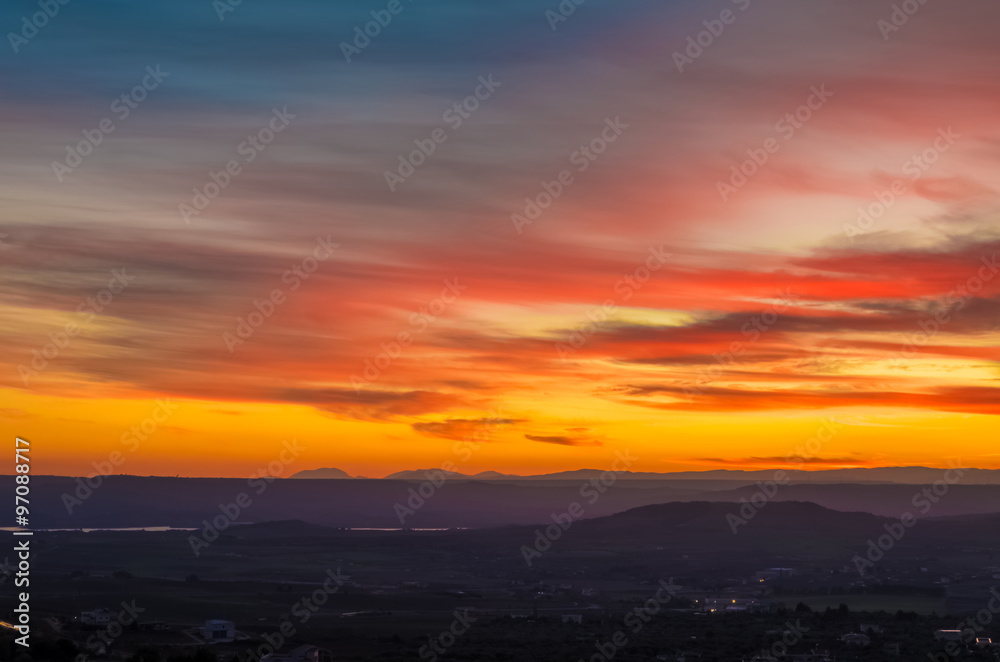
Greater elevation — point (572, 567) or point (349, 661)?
point (572, 567)

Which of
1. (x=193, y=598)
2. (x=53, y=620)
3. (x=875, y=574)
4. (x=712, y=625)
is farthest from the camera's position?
(x=875, y=574)

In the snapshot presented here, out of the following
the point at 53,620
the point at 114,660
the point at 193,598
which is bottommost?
the point at 114,660

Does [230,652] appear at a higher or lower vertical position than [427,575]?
lower

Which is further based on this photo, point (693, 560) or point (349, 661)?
point (693, 560)

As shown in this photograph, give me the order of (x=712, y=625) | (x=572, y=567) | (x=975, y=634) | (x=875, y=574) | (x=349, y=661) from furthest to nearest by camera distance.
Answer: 1. (x=572, y=567)
2. (x=875, y=574)
3. (x=712, y=625)
4. (x=975, y=634)
5. (x=349, y=661)

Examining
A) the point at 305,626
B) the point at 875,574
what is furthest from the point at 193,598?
the point at 875,574

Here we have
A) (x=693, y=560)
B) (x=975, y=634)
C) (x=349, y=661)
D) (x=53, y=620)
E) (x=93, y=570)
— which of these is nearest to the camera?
(x=349, y=661)

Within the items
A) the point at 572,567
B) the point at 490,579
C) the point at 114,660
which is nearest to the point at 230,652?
the point at 114,660

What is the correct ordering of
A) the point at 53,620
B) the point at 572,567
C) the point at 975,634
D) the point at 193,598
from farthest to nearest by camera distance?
the point at 572,567, the point at 193,598, the point at 975,634, the point at 53,620

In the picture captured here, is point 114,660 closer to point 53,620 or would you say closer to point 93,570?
point 53,620

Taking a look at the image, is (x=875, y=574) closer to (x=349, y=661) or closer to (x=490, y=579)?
(x=490, y=579)
